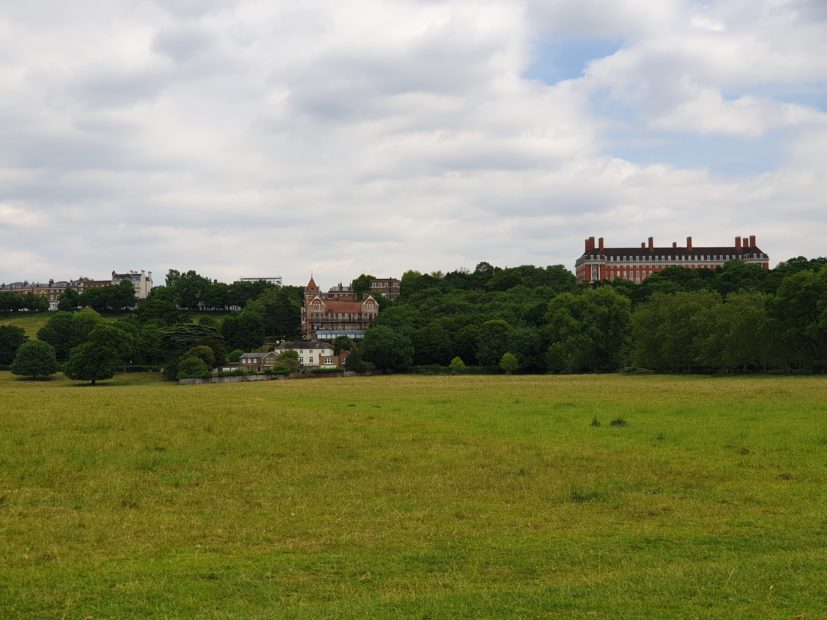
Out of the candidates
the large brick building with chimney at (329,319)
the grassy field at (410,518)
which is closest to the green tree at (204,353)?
the large brick building with chimney at (329,319)

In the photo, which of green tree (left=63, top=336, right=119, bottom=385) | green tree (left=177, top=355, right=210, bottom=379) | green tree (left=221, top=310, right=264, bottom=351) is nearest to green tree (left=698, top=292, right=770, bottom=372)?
green tree (left=177, top=355, right=210, bottom=379)

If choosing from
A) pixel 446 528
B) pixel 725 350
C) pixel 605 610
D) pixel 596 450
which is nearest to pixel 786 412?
pixel 596 450

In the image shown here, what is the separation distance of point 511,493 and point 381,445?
8.27m

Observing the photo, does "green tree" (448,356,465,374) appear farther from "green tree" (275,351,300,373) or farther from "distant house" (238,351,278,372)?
"distant house" (238,351,278,372)

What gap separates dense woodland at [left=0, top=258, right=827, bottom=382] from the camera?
75.3 m

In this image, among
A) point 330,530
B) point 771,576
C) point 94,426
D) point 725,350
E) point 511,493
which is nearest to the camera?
point 771,576

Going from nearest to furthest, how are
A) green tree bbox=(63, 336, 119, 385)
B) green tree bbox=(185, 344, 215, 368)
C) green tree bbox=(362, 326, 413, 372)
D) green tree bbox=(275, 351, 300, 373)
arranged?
green tree bbox=(63, 336, 119, 385) < green tree bbox=(275, 351, 300, 373) < green tree bbox=(185, 344, 215, 368) < green tree bbox=(362, 326, 413, 372)

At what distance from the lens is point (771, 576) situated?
11.2 meters

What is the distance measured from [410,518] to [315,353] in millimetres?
140061

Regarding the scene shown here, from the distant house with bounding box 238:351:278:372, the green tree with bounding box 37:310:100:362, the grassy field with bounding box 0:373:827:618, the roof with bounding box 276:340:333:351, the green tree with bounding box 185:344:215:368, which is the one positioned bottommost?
the grassy field with bounding box 0:373:827:618

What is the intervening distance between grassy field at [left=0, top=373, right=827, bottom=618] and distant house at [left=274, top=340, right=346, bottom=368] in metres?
121

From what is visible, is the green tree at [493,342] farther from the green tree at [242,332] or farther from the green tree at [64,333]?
the green tree at [64,333]

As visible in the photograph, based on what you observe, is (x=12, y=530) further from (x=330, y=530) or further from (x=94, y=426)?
(x=94, y=426)

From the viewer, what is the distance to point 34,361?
119 meters
